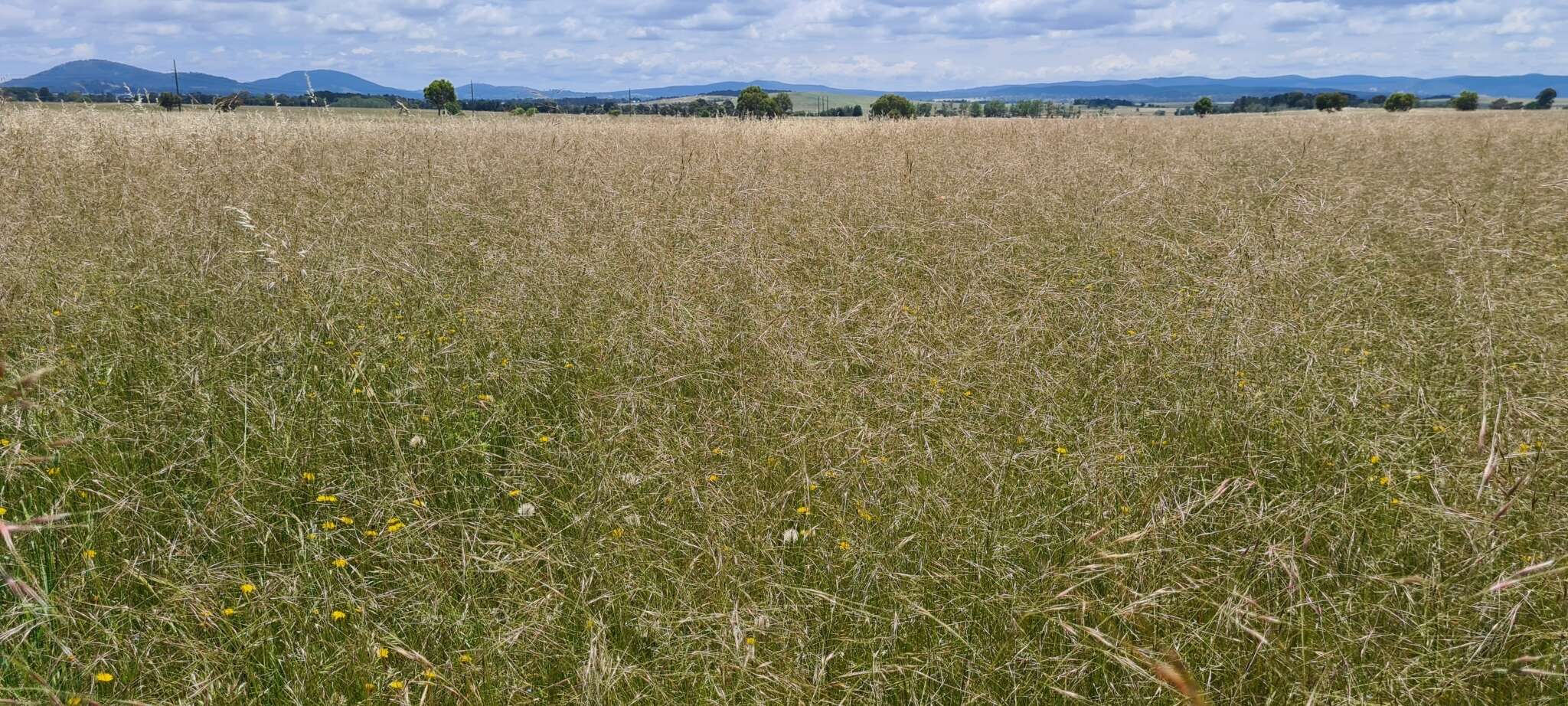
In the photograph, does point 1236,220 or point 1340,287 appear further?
point 1236,220

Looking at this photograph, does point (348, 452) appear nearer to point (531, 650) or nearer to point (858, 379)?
point (531, 650)

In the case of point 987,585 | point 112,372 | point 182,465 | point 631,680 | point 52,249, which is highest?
point 52,249

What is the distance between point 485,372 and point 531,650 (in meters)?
1.41

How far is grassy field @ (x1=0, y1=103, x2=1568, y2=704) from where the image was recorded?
158 cm

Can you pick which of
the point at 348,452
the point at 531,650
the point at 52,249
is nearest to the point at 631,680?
the point at 531,650

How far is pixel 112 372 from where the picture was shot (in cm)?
260

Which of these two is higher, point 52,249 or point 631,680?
point 52,249

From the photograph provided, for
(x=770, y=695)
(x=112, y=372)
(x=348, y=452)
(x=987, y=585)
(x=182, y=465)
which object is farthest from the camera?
(x=112, y=372)

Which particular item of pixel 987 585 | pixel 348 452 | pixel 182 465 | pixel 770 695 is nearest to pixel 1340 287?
pixel 987 585

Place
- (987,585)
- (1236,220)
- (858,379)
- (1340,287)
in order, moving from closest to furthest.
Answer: (987,585)
(858,379)
(1340,287)
(1236,220)

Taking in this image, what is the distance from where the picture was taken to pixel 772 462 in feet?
7.38

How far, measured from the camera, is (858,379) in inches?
110

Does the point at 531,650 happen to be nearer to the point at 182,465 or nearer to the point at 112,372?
the point at 182,465

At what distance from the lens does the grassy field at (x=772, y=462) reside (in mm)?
1582
